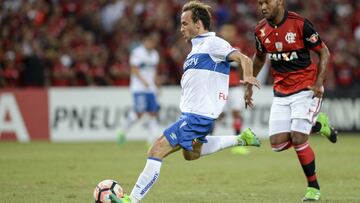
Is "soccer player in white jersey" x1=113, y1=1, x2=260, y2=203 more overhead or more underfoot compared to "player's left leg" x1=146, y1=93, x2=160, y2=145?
more overhead

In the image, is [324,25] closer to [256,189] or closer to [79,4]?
[79,4]

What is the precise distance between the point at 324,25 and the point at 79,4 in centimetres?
898

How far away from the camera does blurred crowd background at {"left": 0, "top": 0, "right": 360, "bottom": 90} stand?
23375mm

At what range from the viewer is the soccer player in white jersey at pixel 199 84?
936 cm

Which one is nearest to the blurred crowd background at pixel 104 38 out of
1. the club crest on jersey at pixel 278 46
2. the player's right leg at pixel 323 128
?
the player's right leg at pixel 323 128

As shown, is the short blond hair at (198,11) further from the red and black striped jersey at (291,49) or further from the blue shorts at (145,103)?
the blue shorts at (145,103)

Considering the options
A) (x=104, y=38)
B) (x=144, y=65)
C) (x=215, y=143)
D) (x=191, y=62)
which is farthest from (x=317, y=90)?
(x=104, y=38)

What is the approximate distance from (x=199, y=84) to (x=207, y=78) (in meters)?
0.13

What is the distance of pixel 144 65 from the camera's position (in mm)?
21234

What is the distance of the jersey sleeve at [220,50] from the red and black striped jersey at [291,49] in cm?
141

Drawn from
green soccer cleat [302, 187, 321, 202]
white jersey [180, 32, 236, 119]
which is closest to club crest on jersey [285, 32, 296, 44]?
white jersey [180, 32, 236, 119]

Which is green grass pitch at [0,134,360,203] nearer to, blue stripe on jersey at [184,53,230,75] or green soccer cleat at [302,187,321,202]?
Result: green soccer cleat at [302,187,321,202]

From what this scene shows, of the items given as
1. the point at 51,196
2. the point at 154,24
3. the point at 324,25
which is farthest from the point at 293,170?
the point at 324,25

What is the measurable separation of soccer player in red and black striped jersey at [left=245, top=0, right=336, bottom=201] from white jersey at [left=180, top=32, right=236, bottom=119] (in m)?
1.29
